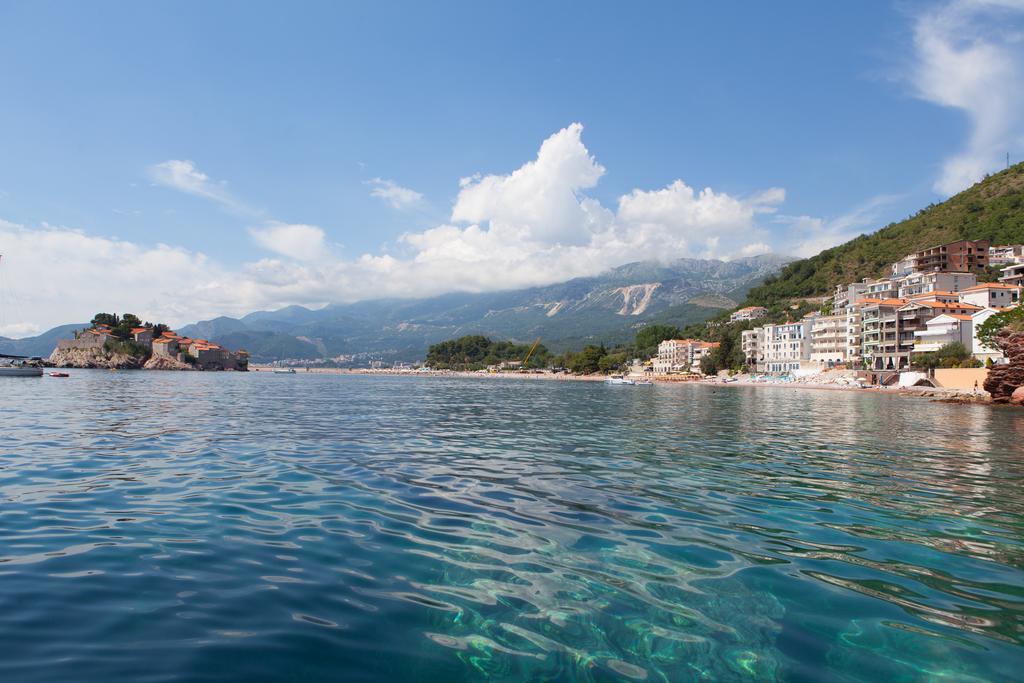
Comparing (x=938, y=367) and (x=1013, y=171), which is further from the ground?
(x=1013, y=171)

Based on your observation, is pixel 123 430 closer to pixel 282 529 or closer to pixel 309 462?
pixel 309 462

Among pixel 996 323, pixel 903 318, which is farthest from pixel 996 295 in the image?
pixel 996 323

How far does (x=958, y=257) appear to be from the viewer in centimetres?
13325

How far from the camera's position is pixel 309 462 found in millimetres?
16062

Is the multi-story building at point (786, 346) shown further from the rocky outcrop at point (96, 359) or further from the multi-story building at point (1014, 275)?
the rocky outcrop at point (96, 359)

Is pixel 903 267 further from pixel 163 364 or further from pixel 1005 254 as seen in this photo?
pixel 163 364

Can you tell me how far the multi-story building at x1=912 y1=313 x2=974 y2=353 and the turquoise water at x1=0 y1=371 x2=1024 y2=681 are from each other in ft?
308

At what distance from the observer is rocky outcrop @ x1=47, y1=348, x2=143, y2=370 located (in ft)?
595

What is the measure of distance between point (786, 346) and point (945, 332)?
4974cm

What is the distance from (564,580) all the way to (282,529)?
502 cm

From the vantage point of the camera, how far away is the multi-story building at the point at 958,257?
132750 mm

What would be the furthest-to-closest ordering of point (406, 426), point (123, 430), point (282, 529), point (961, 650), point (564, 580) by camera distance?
1. point (406, 426)
2. point (123, 430)
3. point (282, 529)
4. point (564, 580)
5. point (961, 650)

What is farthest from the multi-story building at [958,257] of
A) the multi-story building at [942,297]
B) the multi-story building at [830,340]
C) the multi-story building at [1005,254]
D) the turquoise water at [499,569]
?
the turquoise water at [499,569]

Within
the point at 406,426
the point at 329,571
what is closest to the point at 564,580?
the point at 329,571
